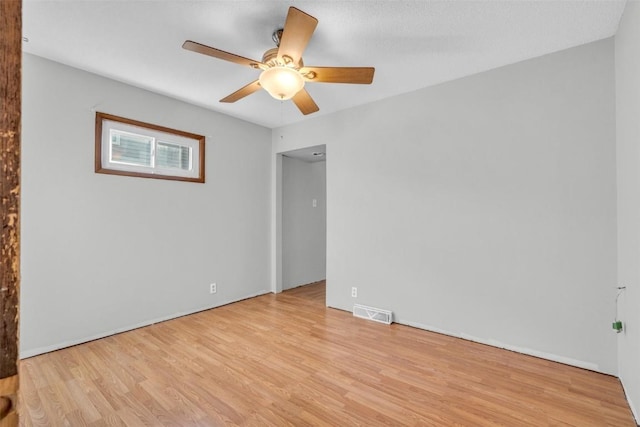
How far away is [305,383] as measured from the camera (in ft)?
6.90

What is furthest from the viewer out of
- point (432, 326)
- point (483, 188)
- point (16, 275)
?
point (432, 326)

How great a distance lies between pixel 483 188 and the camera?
2752mm

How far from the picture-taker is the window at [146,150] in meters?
2.94

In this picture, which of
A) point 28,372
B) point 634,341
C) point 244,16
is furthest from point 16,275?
point 634,341

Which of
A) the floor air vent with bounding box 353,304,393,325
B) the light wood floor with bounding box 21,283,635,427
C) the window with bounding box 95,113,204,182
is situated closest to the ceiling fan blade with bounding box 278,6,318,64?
the window with bounding box 95,113,204,182

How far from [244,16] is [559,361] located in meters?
3.50

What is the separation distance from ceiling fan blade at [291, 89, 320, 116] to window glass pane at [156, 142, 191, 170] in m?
1.76

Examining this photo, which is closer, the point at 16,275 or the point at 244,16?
the point at 16,275

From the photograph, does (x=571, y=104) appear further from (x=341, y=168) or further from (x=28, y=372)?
(x=28, y=372)

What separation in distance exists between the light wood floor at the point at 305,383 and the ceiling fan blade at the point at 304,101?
2.13m

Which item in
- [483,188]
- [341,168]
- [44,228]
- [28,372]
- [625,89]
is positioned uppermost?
[625,89]

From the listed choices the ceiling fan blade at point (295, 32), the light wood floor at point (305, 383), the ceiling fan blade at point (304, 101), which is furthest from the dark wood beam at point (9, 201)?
the ceiling fan blade at point (304, 101)

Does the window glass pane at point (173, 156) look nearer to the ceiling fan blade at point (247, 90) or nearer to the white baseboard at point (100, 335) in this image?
the ceiling fan blade at point (247, 90)

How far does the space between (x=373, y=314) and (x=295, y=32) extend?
2.84 meters
